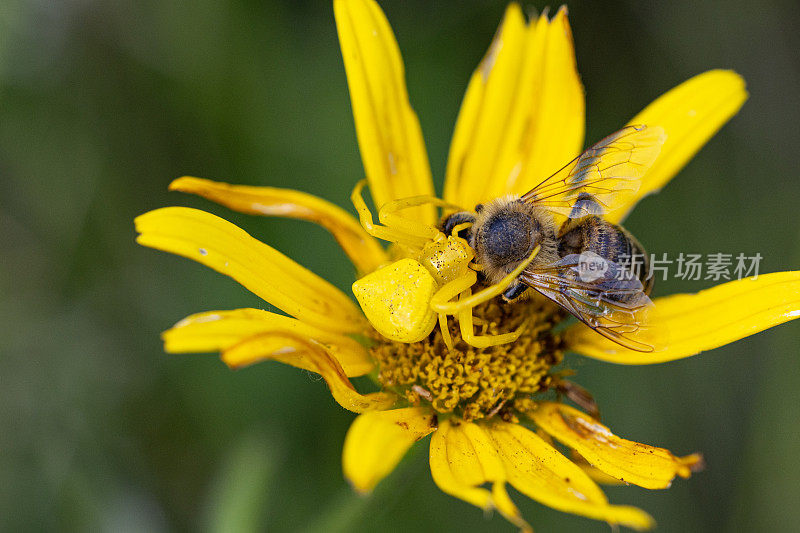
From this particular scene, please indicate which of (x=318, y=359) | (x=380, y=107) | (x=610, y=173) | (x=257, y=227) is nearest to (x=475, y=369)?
(x=318, y=359)

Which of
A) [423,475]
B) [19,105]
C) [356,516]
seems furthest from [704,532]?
[19,105]

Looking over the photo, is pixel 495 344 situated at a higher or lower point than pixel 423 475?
higher

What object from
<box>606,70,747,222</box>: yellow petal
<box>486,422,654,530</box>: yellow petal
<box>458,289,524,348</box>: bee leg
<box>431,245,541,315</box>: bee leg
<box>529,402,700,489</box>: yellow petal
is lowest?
<box>486,422,654,530</box>: yellow petal

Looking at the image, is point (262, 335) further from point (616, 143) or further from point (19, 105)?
point (19, 105)

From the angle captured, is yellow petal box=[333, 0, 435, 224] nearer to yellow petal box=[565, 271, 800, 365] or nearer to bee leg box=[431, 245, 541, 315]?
bee leg box=[431, 245, 541, 315]

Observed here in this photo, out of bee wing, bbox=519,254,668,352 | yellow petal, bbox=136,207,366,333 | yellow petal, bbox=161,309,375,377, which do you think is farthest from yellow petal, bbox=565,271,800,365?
yellow petal, bbox=161,309,375,377

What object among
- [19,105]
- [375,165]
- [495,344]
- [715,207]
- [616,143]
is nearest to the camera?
[495,344]
